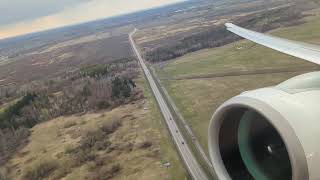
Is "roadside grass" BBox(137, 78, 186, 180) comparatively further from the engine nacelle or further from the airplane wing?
the engine nacelle

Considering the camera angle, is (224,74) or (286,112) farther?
(224,74)

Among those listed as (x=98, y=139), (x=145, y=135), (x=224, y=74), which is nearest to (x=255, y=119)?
(x=145, y=135)

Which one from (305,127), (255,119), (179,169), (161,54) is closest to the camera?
(305,127)

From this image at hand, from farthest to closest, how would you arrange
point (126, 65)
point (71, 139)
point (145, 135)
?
point (126, 65), point (71, 139), point (145, 135)

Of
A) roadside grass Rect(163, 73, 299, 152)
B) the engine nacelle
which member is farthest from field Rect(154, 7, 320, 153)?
the engine nacelle

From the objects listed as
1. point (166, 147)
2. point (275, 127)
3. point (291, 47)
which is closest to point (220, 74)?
point (166, 147)

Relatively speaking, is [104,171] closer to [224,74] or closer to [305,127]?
[305,127]

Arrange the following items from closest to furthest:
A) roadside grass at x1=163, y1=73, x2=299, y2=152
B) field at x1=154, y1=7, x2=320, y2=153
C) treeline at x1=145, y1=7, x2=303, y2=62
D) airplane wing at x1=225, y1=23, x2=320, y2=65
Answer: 1. airplane wing at x1=225, y1=23, x2=320, y2=65
2. roadside grass at x1=163, y1=73, x2=299, y2=152
3. field at x1=154, y1=7, x2=320, y2=153
4. treeline at x1=145, y1=7, x2=303, y2=62

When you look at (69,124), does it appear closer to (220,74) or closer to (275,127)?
(220,74)
